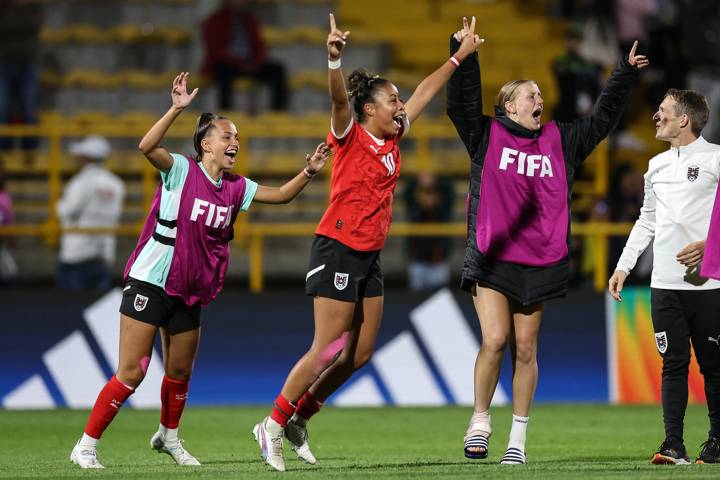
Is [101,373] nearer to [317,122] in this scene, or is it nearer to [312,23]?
[317,122]

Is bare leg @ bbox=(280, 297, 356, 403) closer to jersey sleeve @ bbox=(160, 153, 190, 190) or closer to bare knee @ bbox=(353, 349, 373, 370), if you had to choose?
bare knee @ bbox=(353, 349, 373, 370)

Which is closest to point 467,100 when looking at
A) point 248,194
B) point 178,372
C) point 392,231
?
point 248,194

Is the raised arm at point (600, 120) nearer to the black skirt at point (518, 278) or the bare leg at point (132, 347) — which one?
the black skirt at point (518, 278)

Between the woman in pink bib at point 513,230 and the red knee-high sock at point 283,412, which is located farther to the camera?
the woman in pink bib at point 513,230

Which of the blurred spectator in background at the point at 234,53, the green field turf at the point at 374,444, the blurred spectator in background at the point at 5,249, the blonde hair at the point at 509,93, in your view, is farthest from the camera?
the blurred spectator in background at the point at 234,53

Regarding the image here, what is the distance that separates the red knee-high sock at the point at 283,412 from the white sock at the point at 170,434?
98cm

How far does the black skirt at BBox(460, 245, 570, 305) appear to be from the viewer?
8.29 meters

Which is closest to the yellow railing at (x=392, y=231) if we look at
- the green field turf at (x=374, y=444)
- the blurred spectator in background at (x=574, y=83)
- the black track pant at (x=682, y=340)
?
the green field turf at (x=374, y=444)

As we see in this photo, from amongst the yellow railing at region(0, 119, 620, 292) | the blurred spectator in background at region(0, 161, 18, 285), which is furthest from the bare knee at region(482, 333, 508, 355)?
the blurred spectator in background at region(0, 161, 18, 285)

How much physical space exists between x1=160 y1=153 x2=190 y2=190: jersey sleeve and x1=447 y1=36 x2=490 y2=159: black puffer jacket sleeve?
66.0 inches

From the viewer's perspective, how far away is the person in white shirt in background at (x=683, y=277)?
812 cm

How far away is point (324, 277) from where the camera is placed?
8328 mm

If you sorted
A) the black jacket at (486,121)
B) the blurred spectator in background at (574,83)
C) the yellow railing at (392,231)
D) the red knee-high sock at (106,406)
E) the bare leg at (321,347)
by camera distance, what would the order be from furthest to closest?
the blurred spectator in background at (574,83), the yellow railing at (392,231), the red knee-high sock at (106,406), the black jacket at (486,121), the bare leg at (321,347)

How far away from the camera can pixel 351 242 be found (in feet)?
27.5
